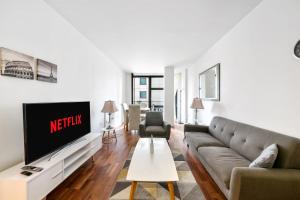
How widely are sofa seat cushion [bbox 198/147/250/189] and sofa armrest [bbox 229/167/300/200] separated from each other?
0.78 ft

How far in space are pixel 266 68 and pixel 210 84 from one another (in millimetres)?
2223

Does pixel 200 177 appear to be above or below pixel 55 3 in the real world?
below

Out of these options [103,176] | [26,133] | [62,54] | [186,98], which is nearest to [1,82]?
[26,133]

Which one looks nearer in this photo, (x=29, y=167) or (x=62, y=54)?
(x=29, y=167)

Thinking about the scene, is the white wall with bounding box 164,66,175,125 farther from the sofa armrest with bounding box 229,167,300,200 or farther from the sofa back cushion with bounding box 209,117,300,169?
the sofa armrest with bounding box 229,167,300,200

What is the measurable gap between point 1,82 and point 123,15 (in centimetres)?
195

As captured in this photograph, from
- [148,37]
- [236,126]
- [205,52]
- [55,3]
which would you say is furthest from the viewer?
[205,52]

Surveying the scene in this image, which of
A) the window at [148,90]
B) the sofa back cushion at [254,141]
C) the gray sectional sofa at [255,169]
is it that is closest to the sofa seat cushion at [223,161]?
the gray sectional sofa at [255,169]

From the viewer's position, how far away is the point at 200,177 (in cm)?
261

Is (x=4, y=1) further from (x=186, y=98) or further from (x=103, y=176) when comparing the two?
(x=186, y=98)

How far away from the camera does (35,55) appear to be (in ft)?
7.39

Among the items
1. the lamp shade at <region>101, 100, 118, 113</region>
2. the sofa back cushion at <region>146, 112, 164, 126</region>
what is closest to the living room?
the lamp shade at <region>101, 100, 118, 113</region>

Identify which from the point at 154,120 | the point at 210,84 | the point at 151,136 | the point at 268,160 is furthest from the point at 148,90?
the point at 268,160

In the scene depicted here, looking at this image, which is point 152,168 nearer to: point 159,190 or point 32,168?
point 159,190
